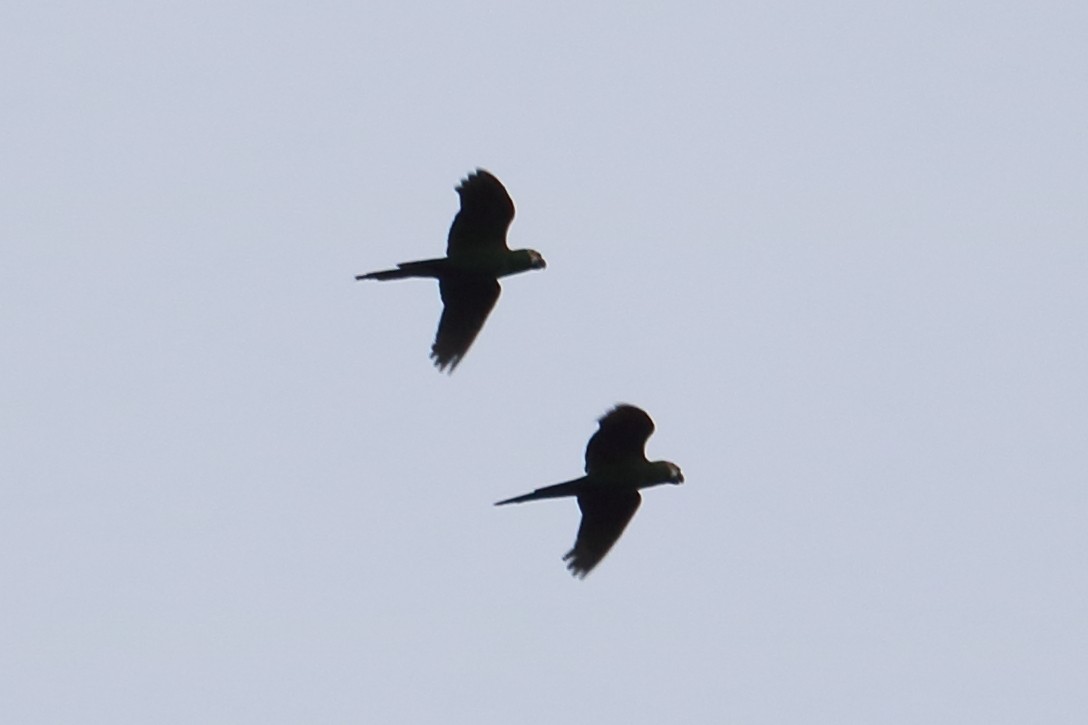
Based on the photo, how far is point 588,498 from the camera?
29891 mm

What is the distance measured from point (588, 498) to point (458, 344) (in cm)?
287

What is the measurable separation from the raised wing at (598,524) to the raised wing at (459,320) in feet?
8.92

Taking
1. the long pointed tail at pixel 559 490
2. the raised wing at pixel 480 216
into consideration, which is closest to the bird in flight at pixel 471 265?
the raised wing at pixel 480 216

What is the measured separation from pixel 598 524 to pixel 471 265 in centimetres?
369

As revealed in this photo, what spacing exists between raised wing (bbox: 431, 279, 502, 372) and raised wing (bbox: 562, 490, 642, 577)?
2720mm

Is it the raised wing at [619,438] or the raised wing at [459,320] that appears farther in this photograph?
the raised wing at [459,320]

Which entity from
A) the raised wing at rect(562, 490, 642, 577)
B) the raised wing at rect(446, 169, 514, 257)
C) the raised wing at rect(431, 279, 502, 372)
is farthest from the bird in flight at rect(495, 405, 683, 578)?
the raised wing at rect(446, 169, 514, 257)

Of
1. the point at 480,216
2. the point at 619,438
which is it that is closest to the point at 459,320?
the point at 480,216

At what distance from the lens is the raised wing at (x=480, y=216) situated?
98.7 ft

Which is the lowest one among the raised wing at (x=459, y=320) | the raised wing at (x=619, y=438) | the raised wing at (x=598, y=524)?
the raised wing at (x=598, y=524)

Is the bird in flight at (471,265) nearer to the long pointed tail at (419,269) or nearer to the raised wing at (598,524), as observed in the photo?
the long pointed tail at (419,269)

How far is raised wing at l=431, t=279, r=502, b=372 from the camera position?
31188mm

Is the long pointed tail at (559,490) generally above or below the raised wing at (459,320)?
below

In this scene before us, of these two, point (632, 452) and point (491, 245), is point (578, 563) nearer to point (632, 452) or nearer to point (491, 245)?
point (632, 452)
